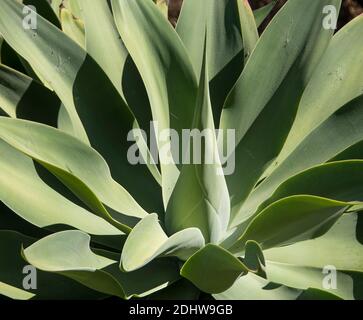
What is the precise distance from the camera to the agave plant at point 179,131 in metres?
1.19

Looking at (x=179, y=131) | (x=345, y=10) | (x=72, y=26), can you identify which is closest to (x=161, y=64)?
(x=179, y=131)

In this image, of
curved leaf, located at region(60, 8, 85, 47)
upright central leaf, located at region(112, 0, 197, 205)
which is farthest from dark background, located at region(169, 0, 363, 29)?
upright central leaf, located at region(112, 0, 197, 205)

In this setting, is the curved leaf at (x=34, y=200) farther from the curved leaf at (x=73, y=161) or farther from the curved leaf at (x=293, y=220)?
the curved leaf at (x=293, y=220)

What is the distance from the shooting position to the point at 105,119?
1.39m

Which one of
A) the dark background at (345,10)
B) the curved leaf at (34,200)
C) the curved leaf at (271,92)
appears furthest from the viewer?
the dark background at (345,10)

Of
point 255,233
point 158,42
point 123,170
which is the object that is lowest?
point 255,233

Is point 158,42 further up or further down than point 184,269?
further up

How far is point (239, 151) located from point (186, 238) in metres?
0.30

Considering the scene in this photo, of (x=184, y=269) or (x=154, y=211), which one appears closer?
(x=184, y=269)

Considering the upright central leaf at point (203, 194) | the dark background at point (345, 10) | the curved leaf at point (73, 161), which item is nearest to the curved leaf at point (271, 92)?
the upright central leaf at point (203, 194)

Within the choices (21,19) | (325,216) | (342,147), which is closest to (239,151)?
(342,147)
